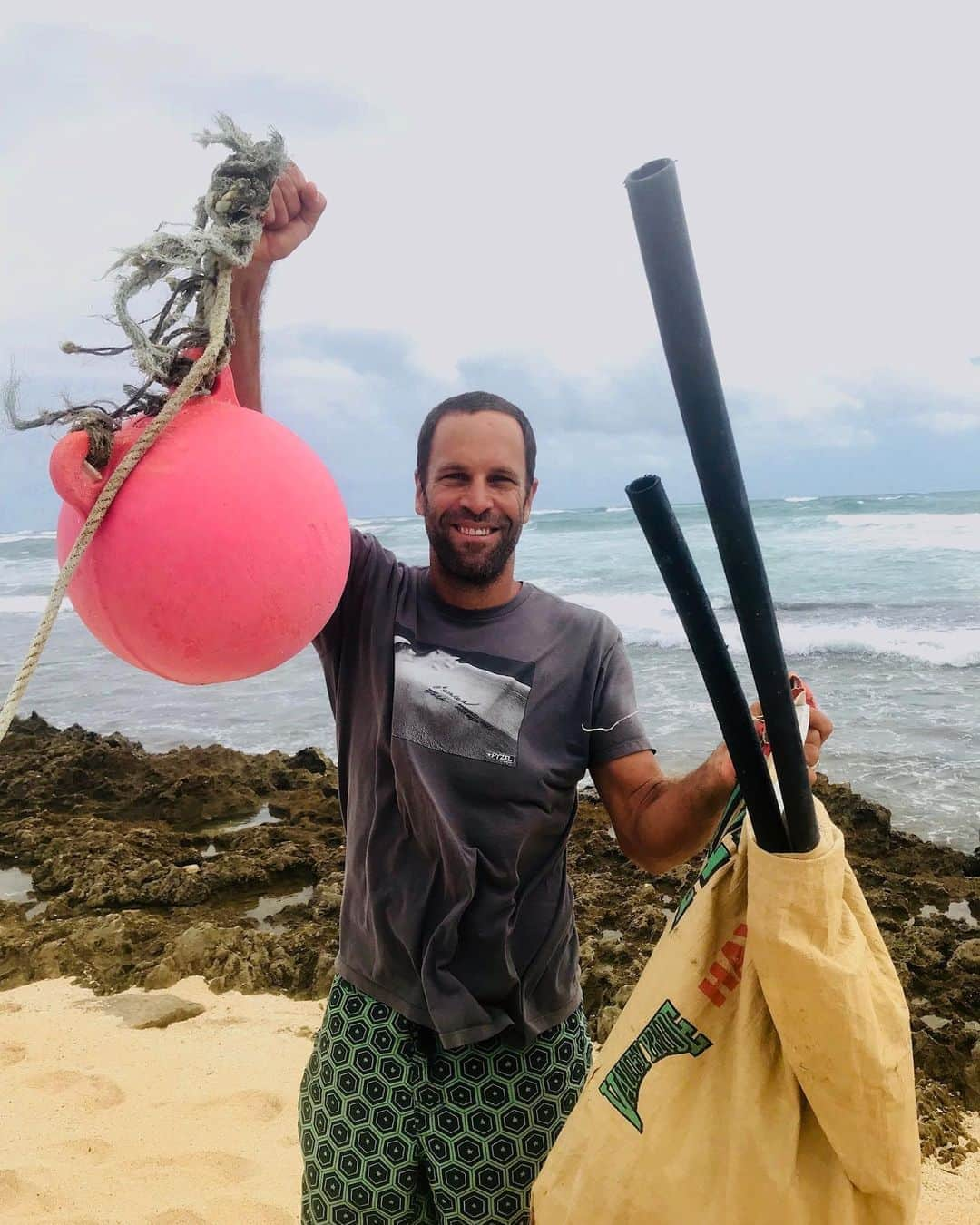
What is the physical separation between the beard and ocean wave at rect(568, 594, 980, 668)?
781 cm

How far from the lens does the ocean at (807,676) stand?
22.8 feet

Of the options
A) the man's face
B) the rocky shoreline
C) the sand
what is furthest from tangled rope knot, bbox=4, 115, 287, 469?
the rocky shoreline

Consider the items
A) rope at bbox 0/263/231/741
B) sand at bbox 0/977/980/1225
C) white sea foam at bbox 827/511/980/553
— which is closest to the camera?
rope at bbox 0/263/231/741

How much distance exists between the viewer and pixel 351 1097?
6.43ft

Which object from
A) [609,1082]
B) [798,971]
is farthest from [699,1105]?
[798,971]

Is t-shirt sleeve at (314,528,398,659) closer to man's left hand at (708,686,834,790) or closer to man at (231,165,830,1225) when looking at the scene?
man at (231,165,830,1225)

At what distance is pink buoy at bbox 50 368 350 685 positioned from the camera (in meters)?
1.33

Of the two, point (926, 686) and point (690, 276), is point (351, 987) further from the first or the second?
point (926, 686)

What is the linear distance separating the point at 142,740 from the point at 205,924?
165 inches

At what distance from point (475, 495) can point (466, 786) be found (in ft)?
2.06

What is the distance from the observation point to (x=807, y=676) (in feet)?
33.0

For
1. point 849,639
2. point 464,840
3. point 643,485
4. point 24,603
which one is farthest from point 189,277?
point 24,603

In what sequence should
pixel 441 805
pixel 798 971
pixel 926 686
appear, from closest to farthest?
1. pixel 798 971
2. pixel 441 805
3. pixel 926 686

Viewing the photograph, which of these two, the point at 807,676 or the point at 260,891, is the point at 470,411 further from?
the point at 807,676
